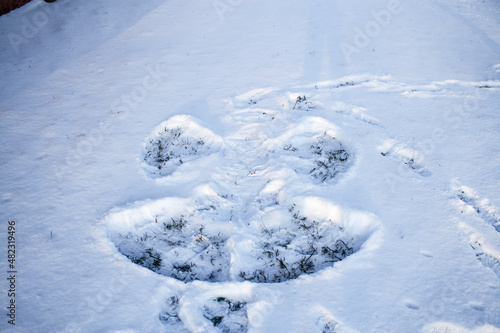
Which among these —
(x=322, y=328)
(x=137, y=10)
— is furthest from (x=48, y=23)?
(x=322, y=328)

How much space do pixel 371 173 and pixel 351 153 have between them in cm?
39

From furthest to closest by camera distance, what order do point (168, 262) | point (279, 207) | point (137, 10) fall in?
point (137, 10)
point (279, 207)
point (168, 262)

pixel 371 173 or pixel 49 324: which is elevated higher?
pixel 371 173

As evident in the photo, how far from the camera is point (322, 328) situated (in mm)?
2428

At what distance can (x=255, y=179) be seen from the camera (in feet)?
12.2

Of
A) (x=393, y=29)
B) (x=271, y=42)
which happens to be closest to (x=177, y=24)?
(x=271, y=42)

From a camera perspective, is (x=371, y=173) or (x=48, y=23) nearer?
(x=371, y=173)

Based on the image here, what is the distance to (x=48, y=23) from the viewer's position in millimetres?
6910

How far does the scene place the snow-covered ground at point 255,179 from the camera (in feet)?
8.54

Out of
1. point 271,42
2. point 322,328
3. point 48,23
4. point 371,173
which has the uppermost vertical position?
point 48,23

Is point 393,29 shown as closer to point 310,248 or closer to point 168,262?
point 310,248

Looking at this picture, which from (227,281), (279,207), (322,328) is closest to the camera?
(322,328)

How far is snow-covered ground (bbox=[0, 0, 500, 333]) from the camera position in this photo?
8.54ft

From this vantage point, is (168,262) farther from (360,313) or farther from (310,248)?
(360,313)
